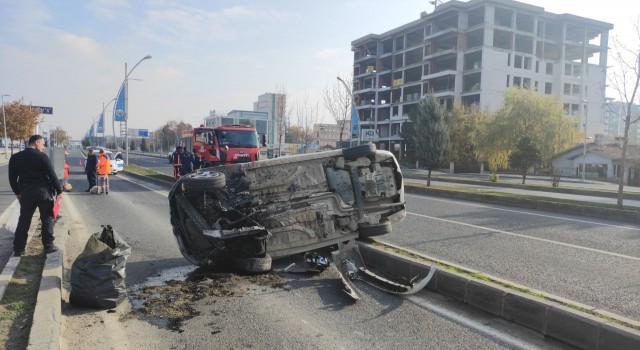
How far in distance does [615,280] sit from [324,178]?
157 inches

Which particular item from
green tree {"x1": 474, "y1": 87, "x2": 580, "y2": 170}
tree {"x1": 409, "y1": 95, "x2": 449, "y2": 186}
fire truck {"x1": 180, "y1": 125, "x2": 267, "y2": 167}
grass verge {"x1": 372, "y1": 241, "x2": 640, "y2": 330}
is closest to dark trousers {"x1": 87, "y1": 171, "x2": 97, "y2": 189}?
fire truck {"x1": 180, "y1": 125, "x2": 267, "y2": 167}

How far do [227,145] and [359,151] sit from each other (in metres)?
15.9

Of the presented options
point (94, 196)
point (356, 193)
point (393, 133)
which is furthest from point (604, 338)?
point (393, 133)

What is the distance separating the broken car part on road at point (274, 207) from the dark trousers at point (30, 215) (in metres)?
1.75

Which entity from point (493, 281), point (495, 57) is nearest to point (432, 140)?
point (493, 281)

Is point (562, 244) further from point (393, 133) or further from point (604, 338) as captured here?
point (393, 133)

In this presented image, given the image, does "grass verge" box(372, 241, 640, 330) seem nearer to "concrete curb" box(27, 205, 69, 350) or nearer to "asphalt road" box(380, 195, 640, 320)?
"asphalt road" box(380, 195, 640, 320)

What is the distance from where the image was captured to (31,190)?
20.4 ft

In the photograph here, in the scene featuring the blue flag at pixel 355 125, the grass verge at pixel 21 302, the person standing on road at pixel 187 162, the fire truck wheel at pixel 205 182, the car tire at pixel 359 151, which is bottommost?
the grass verge at pixel 21 302

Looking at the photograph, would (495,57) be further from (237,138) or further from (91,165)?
(91,165)

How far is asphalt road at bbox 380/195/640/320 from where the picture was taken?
551 centimetres

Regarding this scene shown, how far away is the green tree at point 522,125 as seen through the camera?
41.7 m

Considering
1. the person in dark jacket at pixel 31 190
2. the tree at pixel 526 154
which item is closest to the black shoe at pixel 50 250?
the person in dark jacket at pixel 31 190

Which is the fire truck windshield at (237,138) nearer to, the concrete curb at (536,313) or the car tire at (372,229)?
the car tire at (372,229)
